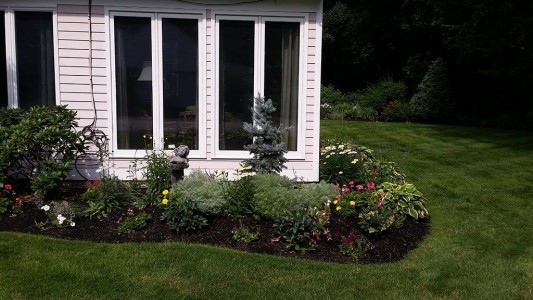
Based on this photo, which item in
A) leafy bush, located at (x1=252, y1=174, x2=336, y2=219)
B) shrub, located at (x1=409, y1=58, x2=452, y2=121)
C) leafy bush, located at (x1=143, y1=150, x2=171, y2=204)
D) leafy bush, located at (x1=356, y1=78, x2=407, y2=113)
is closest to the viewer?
leafy bush, located at (x1=252, y1=174, x2=336, y2=219)

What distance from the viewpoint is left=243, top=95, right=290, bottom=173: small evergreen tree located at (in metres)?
6.90

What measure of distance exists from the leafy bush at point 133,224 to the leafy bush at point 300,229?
1.48 metres

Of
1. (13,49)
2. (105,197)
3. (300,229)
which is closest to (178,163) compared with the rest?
(105,197)

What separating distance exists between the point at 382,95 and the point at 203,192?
49.1 ft

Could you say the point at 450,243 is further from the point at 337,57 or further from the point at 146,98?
the point at 337,57

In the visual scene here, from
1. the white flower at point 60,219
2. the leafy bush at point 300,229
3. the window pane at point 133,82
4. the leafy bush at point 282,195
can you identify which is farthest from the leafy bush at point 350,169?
the white flower at point 60,219

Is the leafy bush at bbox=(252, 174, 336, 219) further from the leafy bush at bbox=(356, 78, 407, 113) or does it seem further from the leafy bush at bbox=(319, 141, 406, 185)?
the leafy bush at bbox=(356, 78, 407, 113)

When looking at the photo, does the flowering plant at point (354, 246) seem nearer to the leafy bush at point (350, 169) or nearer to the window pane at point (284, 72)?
the leafy bush at point (350, 169)

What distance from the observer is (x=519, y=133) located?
14539 mm

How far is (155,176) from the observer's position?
21.7 ft

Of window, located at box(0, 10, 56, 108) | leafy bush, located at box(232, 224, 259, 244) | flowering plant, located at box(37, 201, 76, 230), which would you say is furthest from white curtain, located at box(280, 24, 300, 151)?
window, located at box(0, 10, 56, 108)

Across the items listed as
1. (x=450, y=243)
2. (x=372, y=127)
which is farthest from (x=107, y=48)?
(x=372, y=127)

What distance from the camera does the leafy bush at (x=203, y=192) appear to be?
19.6 feet

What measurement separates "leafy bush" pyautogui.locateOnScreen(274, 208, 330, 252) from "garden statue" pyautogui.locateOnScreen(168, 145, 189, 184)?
1.54 metres
